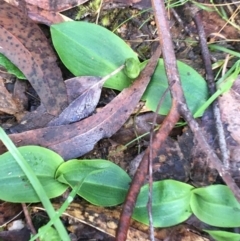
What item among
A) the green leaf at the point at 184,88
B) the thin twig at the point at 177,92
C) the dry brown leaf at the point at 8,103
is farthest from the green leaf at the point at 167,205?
the dry brown leaf at the point at 8,103

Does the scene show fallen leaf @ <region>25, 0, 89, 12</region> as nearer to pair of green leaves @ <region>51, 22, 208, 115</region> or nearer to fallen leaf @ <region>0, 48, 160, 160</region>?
pair of green leaves @ <region>51, 22, 208, 115</region>

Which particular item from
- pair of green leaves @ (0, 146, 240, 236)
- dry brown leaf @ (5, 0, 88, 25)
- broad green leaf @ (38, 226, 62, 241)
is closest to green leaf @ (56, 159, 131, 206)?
pair of green leaves @ (0, 146, 240, 236)

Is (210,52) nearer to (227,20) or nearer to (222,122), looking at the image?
(227,20)

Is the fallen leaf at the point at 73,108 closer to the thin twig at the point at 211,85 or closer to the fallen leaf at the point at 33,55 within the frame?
the fallen leaf at the point at 33,55

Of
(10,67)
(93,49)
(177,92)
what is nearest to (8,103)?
(10,67)

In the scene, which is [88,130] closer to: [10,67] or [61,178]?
[61,178]
